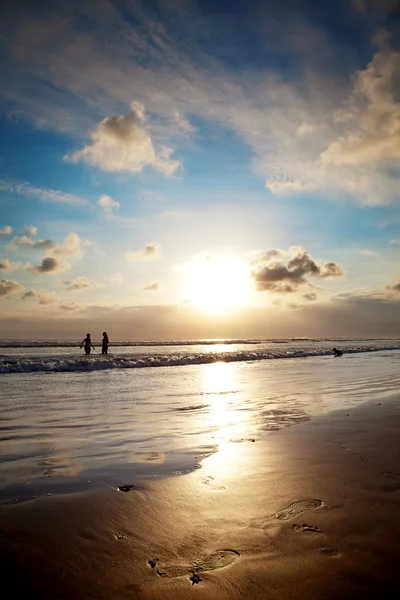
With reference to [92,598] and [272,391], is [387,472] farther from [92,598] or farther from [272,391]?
[272,391]

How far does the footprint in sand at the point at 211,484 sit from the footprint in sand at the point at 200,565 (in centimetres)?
136

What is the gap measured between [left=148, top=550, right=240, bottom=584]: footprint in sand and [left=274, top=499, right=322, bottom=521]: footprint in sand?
79 centimetres

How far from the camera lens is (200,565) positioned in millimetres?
2775

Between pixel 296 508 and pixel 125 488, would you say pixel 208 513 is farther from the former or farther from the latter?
pixel 125 488

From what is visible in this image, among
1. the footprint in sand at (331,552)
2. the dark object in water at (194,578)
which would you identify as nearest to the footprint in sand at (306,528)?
the footprint in sand at (331,552)

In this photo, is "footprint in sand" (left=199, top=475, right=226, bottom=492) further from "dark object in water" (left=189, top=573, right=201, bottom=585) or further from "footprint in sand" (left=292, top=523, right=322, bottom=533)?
"dark object in water" (left=189, top=573, right=201, bottom=585)

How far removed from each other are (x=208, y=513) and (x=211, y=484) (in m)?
0.81

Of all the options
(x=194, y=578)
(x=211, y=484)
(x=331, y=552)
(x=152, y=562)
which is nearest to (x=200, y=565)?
(x=194, y=578)

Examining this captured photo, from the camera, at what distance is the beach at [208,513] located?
102 inches

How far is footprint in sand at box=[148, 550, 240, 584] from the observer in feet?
8.85

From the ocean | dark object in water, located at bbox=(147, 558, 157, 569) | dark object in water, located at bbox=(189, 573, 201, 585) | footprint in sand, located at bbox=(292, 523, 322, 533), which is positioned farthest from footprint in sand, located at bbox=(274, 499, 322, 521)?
the ocean

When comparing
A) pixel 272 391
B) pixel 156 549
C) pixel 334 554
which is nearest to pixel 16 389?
pixel 272 391

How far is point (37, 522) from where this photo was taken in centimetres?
351

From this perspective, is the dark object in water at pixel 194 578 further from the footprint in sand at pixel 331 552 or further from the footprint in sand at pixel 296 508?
the footprint in sand at pixel 296 508
